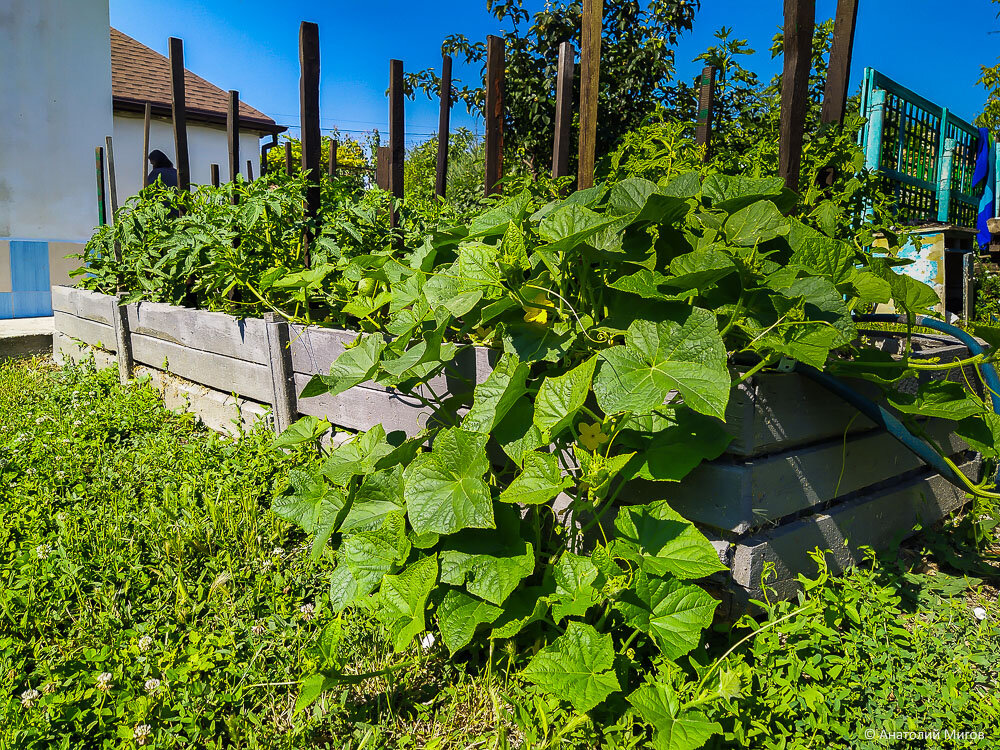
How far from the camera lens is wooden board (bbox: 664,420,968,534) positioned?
4.96 ft

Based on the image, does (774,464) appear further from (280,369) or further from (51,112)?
(51,112)

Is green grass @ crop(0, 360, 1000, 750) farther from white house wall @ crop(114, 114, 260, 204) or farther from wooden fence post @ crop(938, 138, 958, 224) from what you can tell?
white house wall @ crop(114, 114, 260, 204)

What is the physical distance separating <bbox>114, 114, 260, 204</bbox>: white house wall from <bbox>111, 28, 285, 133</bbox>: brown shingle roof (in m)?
0.31

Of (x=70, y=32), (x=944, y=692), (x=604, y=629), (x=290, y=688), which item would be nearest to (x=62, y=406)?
(x=290, y=688)

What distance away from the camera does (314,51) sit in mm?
3217

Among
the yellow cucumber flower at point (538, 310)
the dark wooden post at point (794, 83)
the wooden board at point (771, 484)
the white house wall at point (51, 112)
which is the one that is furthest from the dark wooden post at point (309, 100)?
the white house wall at point (51, 112)

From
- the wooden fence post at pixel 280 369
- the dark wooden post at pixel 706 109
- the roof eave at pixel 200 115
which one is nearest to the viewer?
the wooden fence post at pixel 280 369

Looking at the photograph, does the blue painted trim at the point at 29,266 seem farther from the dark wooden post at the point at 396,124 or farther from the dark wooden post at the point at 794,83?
the dark wooden post at the point at 794,83

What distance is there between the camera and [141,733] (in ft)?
4.66

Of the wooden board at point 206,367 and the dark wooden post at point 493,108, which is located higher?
the dark wooden post at point 493,108

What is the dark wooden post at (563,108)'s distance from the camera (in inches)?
110

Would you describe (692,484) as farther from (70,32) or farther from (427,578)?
(70,32)

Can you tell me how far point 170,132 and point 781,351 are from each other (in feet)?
49.5

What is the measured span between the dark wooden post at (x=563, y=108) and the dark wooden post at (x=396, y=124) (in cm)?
101
